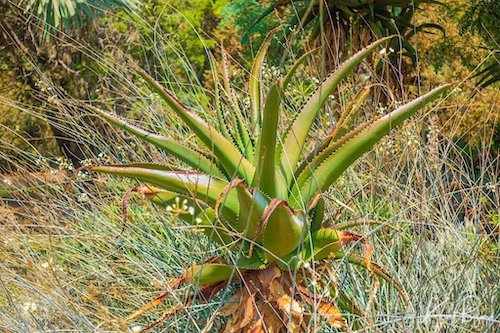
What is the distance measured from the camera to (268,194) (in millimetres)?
2357

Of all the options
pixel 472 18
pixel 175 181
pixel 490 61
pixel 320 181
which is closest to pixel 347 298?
pixel 320 181

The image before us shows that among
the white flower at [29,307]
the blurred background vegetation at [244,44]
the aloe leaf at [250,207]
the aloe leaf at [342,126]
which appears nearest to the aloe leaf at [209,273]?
the aloe leaf at [250,207]

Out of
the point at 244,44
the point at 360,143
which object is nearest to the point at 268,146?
the point at 360,143

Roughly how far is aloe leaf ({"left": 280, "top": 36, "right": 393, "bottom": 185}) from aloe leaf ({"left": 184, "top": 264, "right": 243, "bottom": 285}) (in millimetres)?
322

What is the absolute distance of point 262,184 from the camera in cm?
234

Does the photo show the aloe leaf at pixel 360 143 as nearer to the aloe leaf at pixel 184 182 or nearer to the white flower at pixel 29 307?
the aloe leaf at pixel 184 182

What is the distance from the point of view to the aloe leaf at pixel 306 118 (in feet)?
7.94

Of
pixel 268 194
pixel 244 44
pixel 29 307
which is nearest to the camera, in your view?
pixel 268 194

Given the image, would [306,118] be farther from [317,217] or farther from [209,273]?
[209,273]

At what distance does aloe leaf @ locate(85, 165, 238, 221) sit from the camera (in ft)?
7.66

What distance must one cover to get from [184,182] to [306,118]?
17.4 inches

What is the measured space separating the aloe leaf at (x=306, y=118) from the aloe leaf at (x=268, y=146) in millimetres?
106

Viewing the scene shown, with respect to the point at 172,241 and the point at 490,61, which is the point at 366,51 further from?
the point at 490,61

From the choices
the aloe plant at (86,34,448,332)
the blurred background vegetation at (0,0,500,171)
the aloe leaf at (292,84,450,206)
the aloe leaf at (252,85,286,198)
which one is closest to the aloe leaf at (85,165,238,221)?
the aloe plant at (86,34,448,332)
